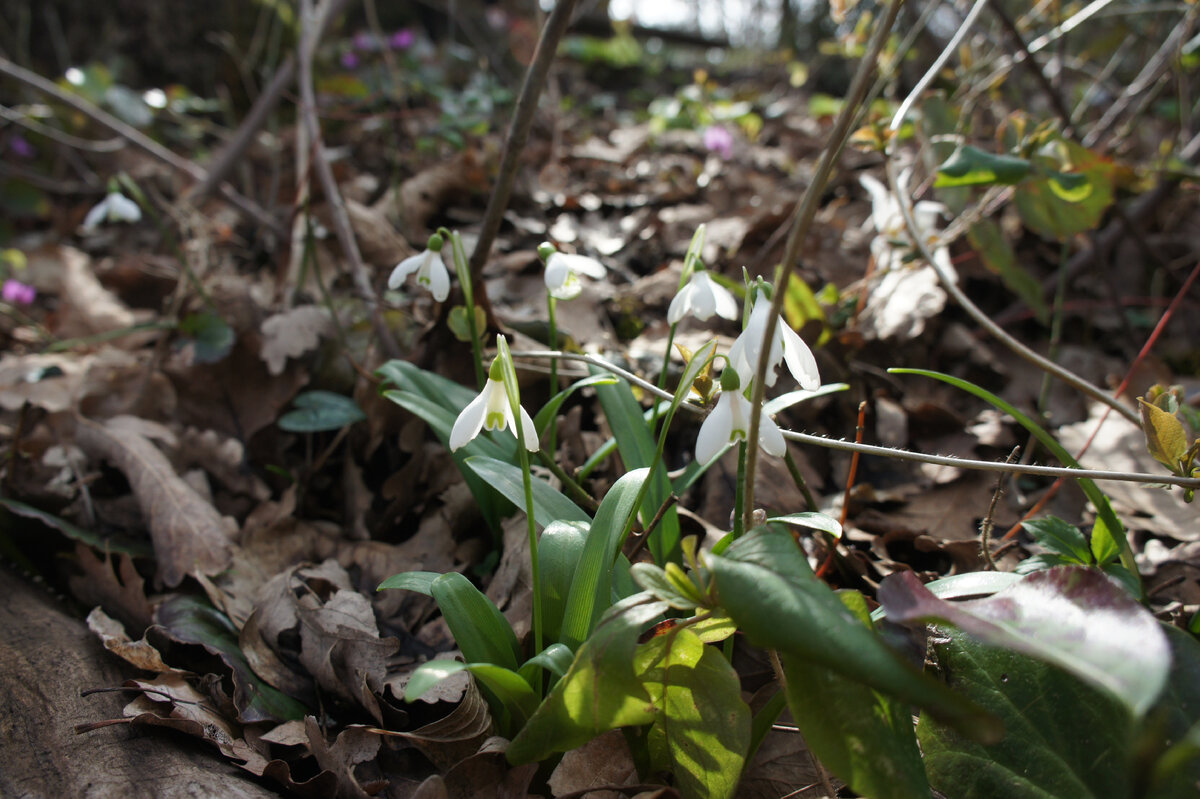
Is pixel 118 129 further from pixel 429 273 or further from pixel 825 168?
pixel 825 168

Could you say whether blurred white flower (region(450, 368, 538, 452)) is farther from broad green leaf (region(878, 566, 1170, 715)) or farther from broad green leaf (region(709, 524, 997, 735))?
broad green leaf (region(878, 566, 1170, 715))

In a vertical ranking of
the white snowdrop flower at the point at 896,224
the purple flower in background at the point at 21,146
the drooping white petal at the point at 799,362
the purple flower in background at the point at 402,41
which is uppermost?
the purple flower in background at the point at 402,41

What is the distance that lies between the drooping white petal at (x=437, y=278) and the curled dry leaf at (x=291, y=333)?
68 centimetres

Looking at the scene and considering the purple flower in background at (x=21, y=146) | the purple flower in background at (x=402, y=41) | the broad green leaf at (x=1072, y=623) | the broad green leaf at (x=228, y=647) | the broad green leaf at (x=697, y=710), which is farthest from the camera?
the purple flower in background at (x=402, y=41)

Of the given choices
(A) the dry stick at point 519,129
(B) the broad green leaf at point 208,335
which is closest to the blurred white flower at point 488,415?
(A) the dry stick at point 519,129

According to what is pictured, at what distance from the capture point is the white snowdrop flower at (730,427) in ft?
2.92

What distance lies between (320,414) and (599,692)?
112 cm

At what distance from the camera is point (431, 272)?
1.38 m

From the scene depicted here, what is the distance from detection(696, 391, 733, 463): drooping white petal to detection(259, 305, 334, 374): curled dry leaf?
1348 millimetres

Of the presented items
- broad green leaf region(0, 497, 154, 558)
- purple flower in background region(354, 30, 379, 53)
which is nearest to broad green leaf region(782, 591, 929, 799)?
broad green leaf region(0, 497, 154, 558)

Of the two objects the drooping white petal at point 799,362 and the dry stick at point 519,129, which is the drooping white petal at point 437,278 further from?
the drooping white petal at point 799,362

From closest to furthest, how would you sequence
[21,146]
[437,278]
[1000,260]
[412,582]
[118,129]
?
[412,582] < [437,278] < [1000,260] < [118,129] < [21,146]

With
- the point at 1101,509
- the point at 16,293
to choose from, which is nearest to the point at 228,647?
the point at 1101,509

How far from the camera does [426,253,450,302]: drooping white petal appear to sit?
4.46 feet
